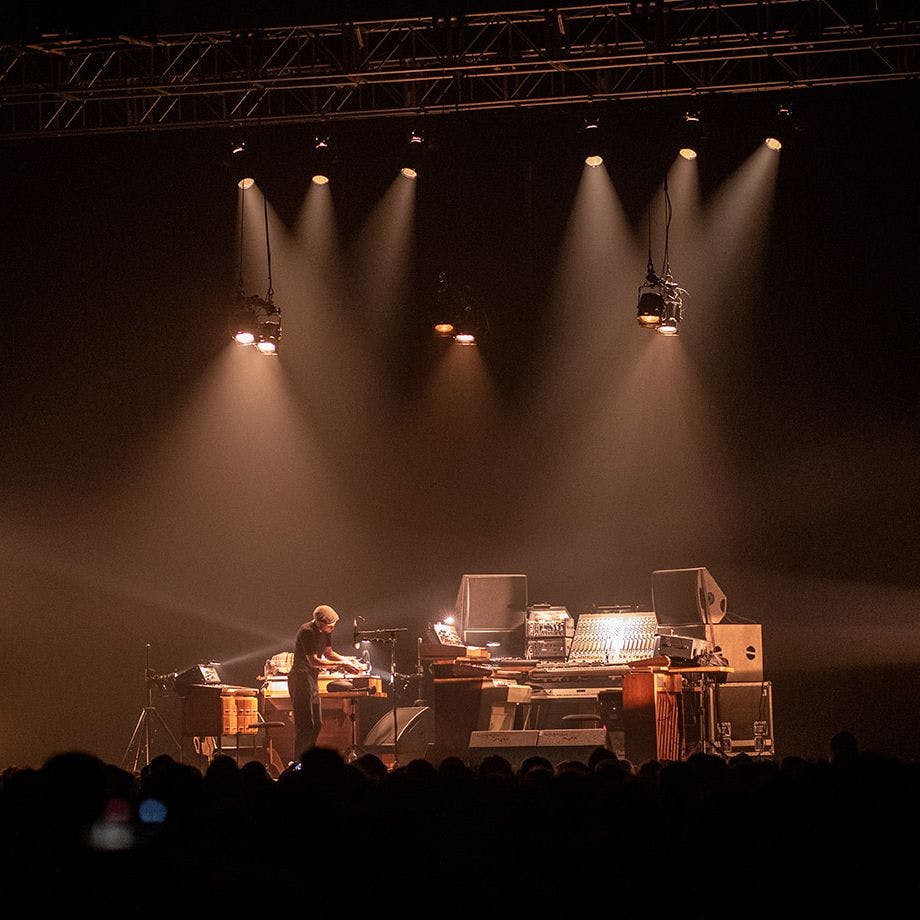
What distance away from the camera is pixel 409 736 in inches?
544

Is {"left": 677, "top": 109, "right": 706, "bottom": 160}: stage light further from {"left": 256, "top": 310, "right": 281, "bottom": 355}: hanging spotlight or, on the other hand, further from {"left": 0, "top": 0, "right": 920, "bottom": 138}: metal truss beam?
{"left": 256, "top": 310, "right": 281, "bottom": 355}: hanging spotlight

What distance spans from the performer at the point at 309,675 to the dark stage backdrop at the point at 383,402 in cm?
308

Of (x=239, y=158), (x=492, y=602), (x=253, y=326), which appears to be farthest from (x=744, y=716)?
(x=239, y=158)

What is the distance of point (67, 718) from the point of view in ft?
51.5

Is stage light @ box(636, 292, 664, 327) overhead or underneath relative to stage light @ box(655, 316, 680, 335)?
overhead

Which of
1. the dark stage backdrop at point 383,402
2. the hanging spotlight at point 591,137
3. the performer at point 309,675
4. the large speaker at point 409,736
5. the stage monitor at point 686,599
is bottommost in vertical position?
the large speaker at point 409,736

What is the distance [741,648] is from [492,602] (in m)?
2.95

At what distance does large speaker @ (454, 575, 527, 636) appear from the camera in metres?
15.2

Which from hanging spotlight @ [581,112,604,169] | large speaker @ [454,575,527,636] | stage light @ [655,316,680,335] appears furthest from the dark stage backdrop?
stage light @ [655,316,680,335]

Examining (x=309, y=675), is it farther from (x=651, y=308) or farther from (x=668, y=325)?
(x=668, y=325)

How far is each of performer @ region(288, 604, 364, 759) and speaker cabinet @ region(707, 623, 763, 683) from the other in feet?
12.4

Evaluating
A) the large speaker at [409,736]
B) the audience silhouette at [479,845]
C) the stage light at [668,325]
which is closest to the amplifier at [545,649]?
the large speaker at [409,736]

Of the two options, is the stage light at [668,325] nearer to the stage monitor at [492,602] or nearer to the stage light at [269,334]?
the stage monitor at [492,602]

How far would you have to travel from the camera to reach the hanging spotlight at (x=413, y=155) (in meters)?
13.5
